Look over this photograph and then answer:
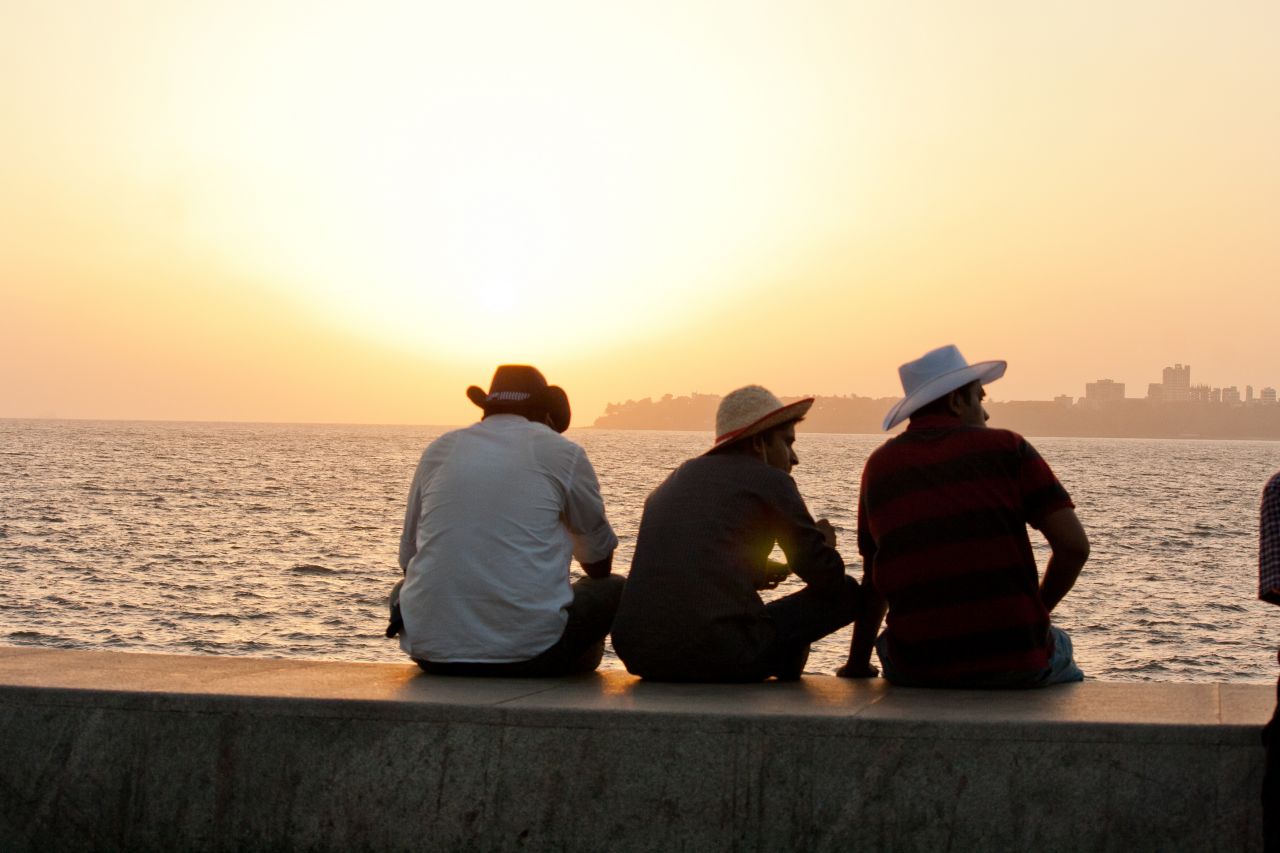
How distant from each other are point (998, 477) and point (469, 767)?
188 centimetres

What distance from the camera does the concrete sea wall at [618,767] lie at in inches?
143

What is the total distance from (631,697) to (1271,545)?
1938mm

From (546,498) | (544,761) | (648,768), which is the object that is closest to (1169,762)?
(648,768)

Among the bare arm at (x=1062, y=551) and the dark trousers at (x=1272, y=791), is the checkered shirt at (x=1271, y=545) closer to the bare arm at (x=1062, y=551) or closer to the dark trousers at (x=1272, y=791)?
the dark trousers at (x=1272, y=791)

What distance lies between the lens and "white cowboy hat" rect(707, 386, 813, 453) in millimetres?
4930

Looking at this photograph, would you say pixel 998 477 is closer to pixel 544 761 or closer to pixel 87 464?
pixel 544 761

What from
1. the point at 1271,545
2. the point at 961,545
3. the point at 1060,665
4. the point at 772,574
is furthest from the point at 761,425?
the point at 1271,545

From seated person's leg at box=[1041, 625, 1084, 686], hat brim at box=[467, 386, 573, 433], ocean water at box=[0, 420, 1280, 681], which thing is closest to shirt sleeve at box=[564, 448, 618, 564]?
hat brim at box=[467, 386, 573, 433]

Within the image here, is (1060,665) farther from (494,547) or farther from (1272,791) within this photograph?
(494,547)

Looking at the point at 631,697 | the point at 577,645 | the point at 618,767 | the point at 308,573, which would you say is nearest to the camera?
the point at 618,767

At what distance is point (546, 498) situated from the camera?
5016 mm

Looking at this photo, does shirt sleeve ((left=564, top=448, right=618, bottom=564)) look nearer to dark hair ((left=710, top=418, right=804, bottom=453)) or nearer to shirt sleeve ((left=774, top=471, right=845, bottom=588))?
dark hair ((left=710, top=418, right=804, bottom=453))

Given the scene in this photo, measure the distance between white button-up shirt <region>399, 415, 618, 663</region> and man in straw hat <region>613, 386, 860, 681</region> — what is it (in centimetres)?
33

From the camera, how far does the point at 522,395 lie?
17.4ft
